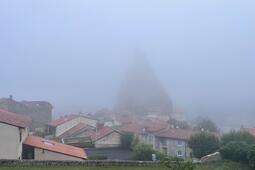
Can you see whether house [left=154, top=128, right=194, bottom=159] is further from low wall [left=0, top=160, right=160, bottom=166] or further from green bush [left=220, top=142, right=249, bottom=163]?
low wall [left=0, top=160, right=160, bottom=166]

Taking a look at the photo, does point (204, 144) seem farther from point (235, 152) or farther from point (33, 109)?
point (33, 109)

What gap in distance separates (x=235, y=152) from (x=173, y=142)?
30.7 meters

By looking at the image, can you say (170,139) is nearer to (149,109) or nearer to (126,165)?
(126,165)

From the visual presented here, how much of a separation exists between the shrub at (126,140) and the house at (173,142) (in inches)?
228

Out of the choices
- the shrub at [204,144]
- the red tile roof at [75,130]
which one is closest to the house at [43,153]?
the shrub at [204,144]

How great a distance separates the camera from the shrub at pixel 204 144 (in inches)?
1726

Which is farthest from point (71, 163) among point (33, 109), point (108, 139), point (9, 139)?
point (33, 109)

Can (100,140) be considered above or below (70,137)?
below

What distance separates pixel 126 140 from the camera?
52.8 meters

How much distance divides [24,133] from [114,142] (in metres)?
26.4

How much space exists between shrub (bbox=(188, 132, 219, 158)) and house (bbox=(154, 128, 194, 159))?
10.3m

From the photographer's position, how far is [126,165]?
22859mm

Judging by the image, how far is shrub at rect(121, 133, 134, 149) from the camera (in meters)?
52.7

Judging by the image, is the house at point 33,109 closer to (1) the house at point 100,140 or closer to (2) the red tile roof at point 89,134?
(2) the red tile roof at point 89,134
